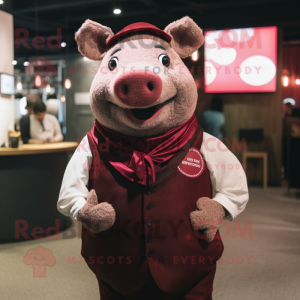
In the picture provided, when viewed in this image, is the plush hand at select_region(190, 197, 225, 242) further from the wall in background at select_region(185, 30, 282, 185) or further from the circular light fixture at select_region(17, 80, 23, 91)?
the circular light fixture at select_region(17, 80, 23, 91)

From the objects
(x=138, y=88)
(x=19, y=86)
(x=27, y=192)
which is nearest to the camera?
(x=138, y=88)

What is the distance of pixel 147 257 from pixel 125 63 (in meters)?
0.72

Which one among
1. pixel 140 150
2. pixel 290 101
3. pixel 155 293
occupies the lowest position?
pixel 155 293

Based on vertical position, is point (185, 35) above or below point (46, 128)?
above

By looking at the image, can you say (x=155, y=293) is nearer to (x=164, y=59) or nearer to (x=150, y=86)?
(x=150, y=86)

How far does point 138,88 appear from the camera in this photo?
1.18 m

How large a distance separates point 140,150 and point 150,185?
14 centimetres

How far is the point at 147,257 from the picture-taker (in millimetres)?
1281

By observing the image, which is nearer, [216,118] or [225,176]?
[225,176]

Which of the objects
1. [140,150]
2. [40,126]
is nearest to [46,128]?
[40,126]

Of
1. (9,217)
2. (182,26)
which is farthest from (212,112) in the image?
(182,26)

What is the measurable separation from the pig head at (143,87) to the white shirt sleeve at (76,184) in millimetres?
166

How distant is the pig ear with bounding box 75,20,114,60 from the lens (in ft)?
4.81

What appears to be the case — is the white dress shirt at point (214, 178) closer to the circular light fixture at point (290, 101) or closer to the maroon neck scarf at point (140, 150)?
the maroon neck scarf at point (140, 150)
